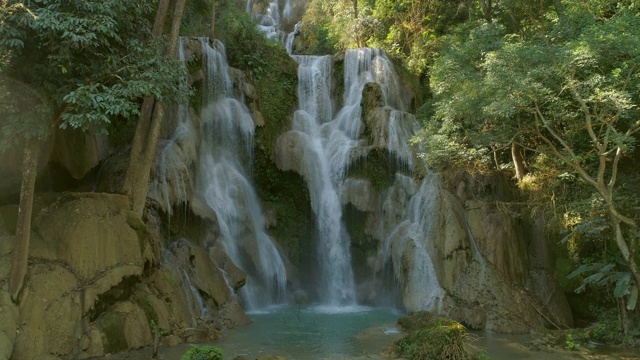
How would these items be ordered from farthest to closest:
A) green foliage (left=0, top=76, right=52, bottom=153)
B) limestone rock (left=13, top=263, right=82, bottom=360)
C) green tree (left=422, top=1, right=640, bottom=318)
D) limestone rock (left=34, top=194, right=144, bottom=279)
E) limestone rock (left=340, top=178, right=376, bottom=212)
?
limestone rock (left=340, top=178, right=376, bottom=212) → green tree (left=422, top=1, right=640, bottom=318) → limestone rock (left=34, top=194, right=144, bottom=279) → limestone rock (left=13, top=263, right=82, bottom=360) → green foliage (left=0, top=76, right=52, bottom=153)

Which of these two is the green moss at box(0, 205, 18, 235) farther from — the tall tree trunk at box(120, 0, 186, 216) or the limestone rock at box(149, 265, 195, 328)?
the limestone rock at box(149, 265, 195, 328)

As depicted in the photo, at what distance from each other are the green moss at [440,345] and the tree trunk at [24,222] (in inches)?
294

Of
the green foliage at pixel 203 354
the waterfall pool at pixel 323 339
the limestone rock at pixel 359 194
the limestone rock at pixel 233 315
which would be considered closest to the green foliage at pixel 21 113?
the waterfall pool at pixel 323 339

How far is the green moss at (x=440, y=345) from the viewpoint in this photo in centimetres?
1006

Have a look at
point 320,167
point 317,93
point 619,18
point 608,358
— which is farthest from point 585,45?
point 317,93

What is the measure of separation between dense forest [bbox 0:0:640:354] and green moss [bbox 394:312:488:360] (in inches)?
171

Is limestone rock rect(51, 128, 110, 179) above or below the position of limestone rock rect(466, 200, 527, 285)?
above

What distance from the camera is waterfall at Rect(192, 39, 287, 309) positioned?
1664 centimetres

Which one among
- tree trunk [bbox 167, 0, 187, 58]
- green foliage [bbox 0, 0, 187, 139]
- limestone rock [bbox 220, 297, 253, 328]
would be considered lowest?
limestone rock [bbox 220, 297, 253, 328]

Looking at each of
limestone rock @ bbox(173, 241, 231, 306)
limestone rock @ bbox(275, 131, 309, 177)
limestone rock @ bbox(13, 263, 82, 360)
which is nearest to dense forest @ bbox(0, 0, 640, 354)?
limestone rock @ bbox(13, 263, 82, 360)

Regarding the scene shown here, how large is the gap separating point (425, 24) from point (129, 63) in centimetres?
1758

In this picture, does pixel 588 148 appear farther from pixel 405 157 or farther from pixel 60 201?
pixel 60 201

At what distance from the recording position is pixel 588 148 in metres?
15.4

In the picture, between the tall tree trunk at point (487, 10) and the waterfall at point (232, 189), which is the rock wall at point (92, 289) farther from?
the tall tree trunk at point (487, 10)
